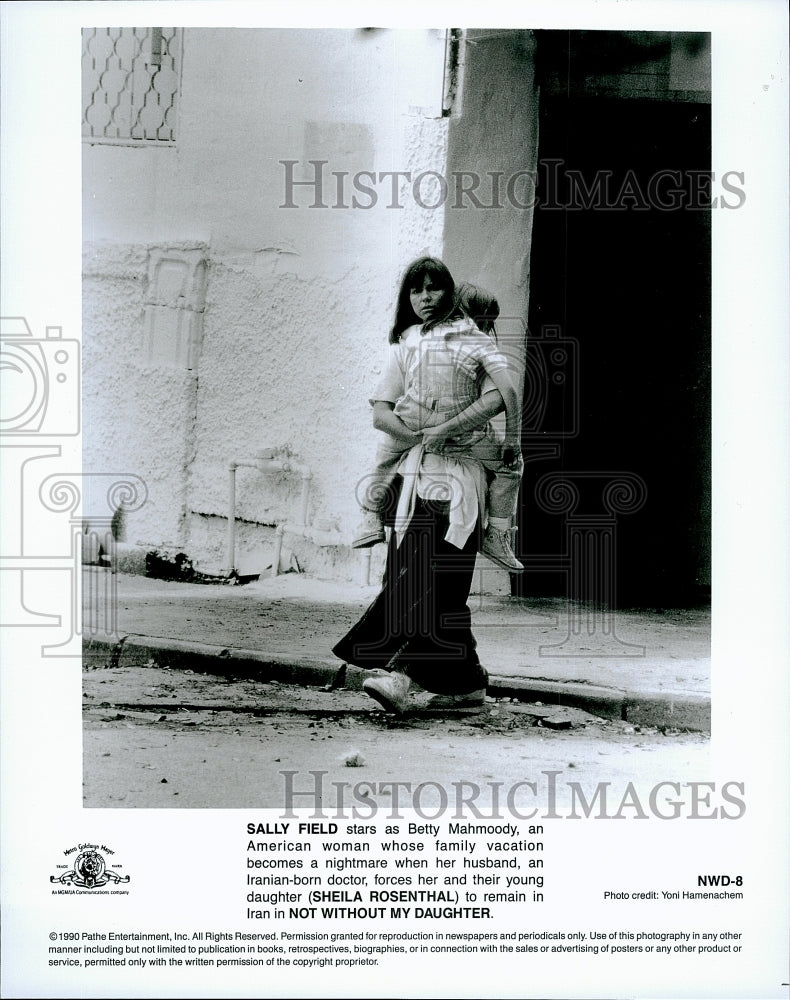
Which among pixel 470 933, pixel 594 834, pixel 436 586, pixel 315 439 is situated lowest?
pixel 470 933

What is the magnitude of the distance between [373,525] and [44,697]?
48.1 inches

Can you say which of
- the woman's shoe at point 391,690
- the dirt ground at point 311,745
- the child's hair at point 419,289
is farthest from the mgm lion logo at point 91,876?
the child's hair at point 419,289

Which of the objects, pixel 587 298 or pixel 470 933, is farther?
pixel 587 298

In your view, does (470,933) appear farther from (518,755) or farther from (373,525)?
(373,525)

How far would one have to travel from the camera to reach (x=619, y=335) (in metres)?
4.05

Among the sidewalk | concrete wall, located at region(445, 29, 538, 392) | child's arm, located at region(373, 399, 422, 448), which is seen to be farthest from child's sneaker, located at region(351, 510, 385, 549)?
concrete wall, located at region(445, 29, 538, 392)

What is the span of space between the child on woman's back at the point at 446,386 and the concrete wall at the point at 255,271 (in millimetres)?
73

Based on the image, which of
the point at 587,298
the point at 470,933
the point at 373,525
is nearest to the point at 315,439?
the point at 373,525

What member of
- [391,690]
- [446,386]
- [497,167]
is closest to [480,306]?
[446,386]

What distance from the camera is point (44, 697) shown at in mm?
3871

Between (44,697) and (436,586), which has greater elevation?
(436,586)

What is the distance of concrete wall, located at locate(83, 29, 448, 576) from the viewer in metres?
3.91

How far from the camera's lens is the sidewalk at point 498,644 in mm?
3947

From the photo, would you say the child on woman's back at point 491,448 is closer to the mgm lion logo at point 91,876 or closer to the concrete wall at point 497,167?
the concrete wall at point 497,167
